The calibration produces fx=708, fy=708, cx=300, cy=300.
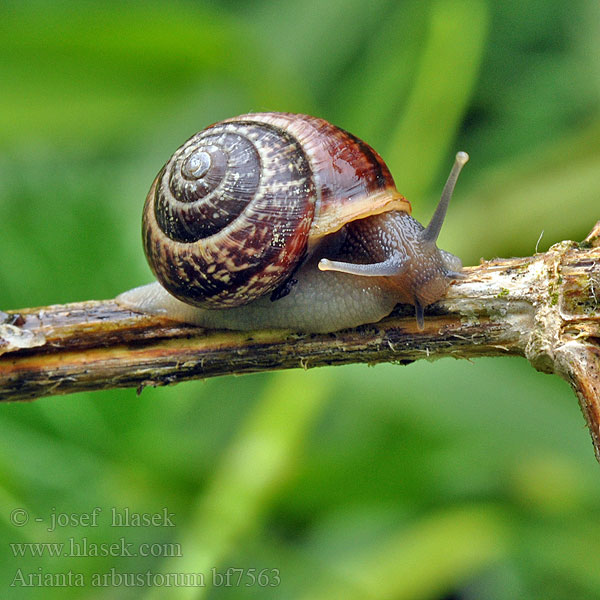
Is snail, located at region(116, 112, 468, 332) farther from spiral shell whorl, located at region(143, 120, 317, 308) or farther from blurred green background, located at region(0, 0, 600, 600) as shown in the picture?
blurred green background, located at region(0, 0, 600, 600)

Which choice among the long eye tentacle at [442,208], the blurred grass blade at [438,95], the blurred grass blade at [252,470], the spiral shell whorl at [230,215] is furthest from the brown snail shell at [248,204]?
the blurred grass blade at [438,95]

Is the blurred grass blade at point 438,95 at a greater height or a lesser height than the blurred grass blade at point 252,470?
greater

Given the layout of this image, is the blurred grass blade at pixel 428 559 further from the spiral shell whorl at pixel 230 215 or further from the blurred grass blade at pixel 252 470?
the spiral shell whorl at pixel 230 215

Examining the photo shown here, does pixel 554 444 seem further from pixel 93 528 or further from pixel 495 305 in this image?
pixel 93 528

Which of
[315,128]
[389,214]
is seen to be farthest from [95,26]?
[389,214]

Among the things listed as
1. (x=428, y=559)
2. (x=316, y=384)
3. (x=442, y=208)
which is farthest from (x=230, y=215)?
(x=428, y=559)

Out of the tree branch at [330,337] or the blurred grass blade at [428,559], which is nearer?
the tree branch at [330,337]

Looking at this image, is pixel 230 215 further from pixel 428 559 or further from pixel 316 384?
pixel 428 559
